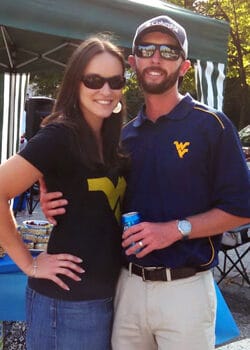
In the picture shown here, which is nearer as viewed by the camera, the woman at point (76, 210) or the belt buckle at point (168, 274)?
the woman at point (76, 210)

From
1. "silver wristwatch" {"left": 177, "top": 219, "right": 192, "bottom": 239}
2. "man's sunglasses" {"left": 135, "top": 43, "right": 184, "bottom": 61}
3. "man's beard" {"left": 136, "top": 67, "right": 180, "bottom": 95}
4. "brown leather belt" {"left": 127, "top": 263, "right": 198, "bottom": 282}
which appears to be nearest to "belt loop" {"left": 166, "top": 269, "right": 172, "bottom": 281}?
"brown leather belt" {"left": 127, "top": 263, "right": 198, "bottom": 282}

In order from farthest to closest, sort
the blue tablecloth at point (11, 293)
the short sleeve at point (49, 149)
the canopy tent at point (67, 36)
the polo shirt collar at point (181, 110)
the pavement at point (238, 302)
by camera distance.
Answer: the pavement at point (238, 302) → the canopy tent at point (67, 36) → the blue tablecloth at point (11, 293) → the polo shirt collar at point (181, 110) → the short sleeve at point (49, 149)

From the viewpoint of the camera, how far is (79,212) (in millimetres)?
1744

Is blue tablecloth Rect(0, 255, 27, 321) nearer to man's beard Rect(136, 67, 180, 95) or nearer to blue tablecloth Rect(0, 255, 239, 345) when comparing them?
blue tablecloth Rect(0, 255, 239, 345)

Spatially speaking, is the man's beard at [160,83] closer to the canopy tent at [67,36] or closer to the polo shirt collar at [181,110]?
the polo shirt collar at [181,110]

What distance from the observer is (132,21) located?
12.6 feet

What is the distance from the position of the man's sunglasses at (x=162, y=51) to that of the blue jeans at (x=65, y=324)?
978 millimetres

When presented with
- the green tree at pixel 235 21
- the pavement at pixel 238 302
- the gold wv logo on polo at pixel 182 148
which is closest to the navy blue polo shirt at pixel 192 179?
the gold wv logo on polo at pixel 182 148

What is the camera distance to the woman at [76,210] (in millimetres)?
1699

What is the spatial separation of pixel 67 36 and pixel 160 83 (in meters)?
1.83

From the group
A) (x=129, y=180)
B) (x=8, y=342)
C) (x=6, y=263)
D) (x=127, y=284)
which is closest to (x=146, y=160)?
(x=129, y=180)

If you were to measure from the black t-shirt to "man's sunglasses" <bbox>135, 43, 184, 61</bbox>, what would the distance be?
19.5 inches

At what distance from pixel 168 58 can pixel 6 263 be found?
5.38 feet

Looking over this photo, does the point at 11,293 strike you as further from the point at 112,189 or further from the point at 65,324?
the point at 112,189
